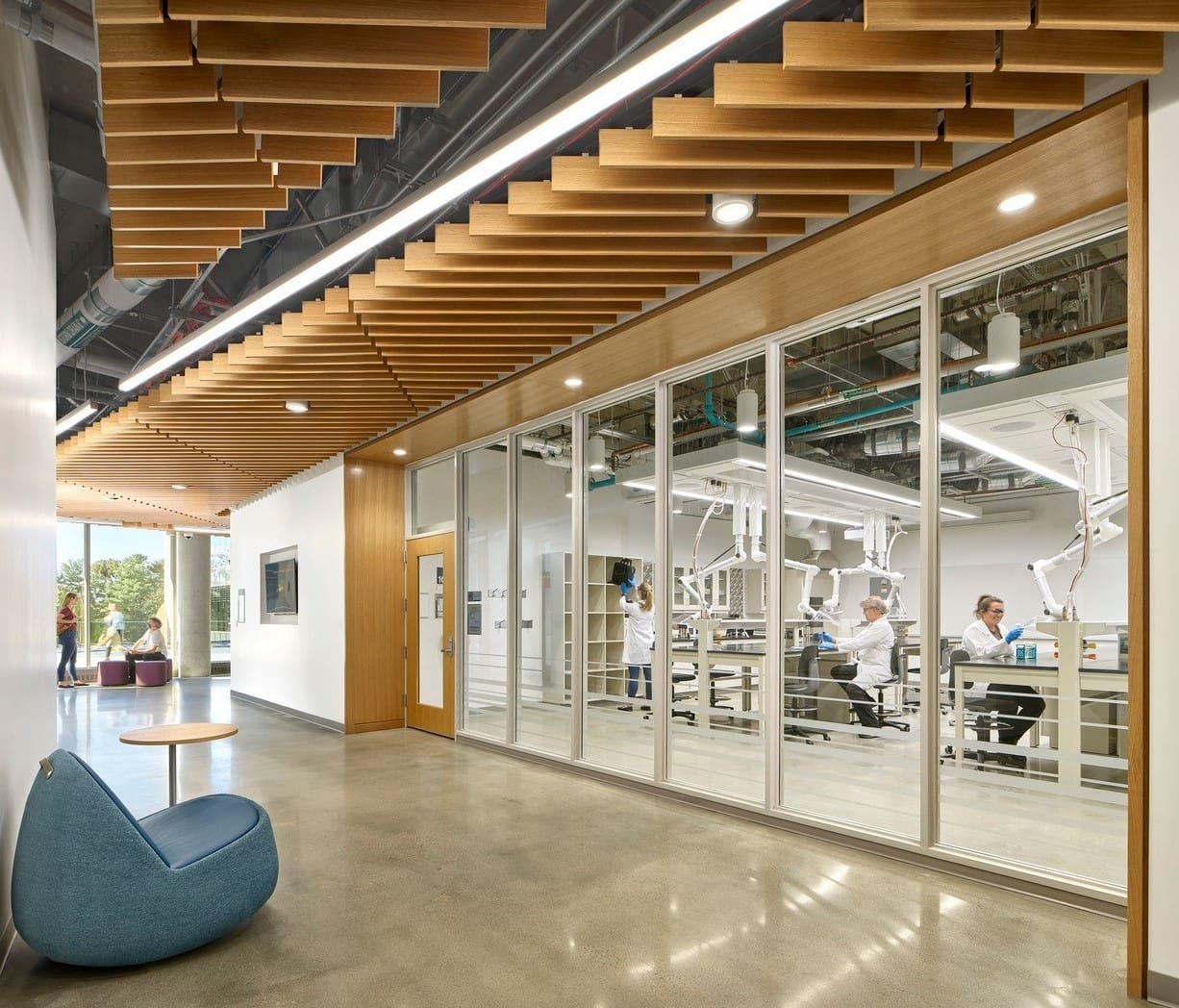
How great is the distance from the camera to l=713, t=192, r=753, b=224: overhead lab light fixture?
3.82 metres

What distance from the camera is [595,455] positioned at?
748cm

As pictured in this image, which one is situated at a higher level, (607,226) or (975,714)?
(607,226)

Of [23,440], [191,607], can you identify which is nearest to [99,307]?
[23,440]

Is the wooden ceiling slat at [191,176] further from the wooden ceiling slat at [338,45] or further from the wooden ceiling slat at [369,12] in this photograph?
the wooden ceiling slat at [369,12]

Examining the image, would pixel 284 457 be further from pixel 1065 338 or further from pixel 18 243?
pixel 1065 338

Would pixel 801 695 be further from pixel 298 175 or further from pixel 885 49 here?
pixel 298 175

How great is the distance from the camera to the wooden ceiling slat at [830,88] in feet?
9.93

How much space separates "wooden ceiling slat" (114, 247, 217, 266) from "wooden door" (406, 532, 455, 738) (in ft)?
17.3

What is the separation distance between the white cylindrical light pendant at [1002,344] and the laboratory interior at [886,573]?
0.02m

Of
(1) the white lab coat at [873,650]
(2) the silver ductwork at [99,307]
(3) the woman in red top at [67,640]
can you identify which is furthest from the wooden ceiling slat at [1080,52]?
(3) the woman in red top at [67,640]

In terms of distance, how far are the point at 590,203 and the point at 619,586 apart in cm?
393

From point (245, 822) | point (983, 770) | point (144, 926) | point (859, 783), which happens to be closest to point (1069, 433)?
point (983, 770)

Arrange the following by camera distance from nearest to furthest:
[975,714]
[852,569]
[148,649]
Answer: [975,714] < [852,569] < [148,649]

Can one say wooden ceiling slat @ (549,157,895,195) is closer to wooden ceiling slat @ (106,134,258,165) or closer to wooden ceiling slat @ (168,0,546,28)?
wooden ceiling slat @ (168,0,546,28)
